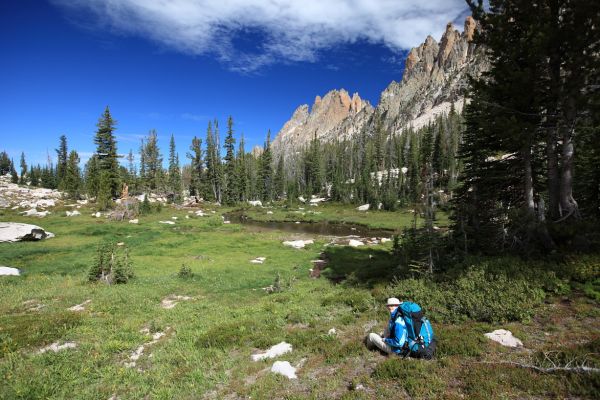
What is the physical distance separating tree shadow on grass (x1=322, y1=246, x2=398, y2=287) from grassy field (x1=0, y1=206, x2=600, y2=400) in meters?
1.01

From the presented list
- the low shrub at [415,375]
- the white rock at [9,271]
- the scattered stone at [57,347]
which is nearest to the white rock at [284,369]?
the low shrub at [415,375]

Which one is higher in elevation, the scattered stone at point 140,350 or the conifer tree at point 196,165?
the conifer tree at point 196,165

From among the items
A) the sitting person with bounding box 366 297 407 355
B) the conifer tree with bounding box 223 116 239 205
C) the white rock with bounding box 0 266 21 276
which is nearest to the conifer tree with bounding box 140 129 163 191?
the conifer tree with bounding box 223 116 239 205

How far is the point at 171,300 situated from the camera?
A: 16.5 meters

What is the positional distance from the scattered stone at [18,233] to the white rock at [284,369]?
116ft

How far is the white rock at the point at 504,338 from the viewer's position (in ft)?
27.0

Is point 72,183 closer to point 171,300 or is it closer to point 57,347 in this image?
point 171,300

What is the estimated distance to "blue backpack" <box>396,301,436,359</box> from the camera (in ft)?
26.2

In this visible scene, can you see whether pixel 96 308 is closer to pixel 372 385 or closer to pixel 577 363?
pixel 372 385

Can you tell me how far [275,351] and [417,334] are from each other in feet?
14.8

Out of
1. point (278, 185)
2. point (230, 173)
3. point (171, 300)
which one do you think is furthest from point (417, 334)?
point (278, 185)

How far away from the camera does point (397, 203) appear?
8125 centimetres

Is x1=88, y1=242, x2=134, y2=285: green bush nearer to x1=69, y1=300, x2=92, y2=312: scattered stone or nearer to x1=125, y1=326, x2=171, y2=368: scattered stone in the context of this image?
x1=69, y1=300, x2=92, y2=312: scattered stone

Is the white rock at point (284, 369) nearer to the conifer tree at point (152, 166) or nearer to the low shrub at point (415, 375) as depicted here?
the low shrub at point (415, 375)
